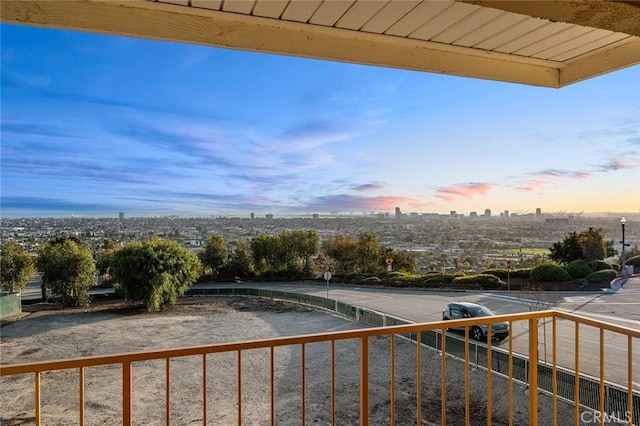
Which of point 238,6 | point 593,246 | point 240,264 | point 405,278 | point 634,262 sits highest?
point 238,6

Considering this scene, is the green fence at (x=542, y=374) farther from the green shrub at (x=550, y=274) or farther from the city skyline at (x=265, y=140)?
the green shrub at (x=550, y=274)

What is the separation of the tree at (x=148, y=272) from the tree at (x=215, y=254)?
687 centimetres

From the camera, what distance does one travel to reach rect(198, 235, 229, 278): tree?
77.4 ft

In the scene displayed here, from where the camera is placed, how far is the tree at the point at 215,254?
2359cm

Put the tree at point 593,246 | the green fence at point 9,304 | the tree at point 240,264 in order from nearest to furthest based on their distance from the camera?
the green fence at point 9,304 < the tree at point 593,246 < the tree at point 240,264

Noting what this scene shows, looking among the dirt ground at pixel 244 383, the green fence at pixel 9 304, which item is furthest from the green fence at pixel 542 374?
the green fence at pixel 9 304

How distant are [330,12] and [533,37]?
979mm

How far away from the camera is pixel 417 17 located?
1.51m

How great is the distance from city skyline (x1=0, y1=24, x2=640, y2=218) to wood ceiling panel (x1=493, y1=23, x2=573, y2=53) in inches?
446

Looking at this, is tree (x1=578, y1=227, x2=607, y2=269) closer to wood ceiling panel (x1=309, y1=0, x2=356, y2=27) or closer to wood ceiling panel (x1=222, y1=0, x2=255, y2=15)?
wood ceiling panel (x1=309, y1=0, x2=356, y2=27)

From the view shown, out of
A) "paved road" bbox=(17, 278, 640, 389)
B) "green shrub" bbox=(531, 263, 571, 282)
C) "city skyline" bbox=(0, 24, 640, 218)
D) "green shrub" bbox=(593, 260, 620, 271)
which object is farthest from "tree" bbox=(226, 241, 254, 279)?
"green shrub" bbox=(593, 260, 620, 271)

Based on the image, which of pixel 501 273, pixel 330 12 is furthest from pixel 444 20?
pixel 501 273

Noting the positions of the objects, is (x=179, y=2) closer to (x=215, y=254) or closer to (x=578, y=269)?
(x=578, y=269)

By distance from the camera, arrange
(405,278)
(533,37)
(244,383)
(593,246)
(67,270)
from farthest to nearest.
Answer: (405,278)
(593,246)
(67,270)
(244,383)
(533,37)
